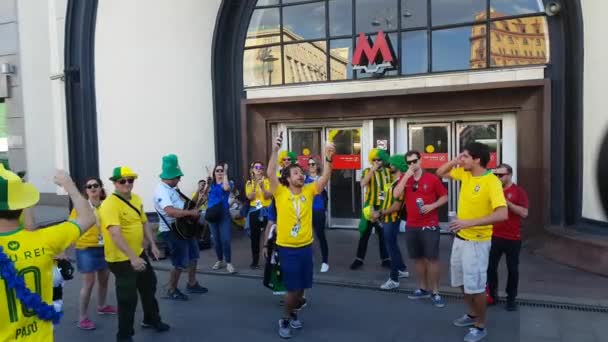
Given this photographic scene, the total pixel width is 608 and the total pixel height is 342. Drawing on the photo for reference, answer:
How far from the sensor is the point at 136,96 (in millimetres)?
9250

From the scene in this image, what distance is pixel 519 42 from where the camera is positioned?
8523 mm

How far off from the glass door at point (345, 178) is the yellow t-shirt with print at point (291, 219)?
536 centimetres

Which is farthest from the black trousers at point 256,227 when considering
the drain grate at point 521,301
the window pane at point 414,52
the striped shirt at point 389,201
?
the window pane at point 414,52

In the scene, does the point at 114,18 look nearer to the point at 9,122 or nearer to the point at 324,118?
the point at 324,118

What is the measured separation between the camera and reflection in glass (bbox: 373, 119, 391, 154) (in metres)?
9.76

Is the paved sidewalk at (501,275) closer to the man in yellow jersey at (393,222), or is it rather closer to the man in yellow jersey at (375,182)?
the man in yellow jersey at (393,222)

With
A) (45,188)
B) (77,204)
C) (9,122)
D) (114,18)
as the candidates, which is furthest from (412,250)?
(9,122)

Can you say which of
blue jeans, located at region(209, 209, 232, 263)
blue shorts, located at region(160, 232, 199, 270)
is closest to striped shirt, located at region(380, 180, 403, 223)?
blue jeans, located at region(209, 209, 232, 263)

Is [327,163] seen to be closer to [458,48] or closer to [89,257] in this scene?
[89,257]

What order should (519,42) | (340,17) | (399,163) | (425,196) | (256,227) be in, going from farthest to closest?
(340,17), (519,42), (256,227), (399,163), (425,196)

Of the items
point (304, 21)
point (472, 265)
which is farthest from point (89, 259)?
point (304, 21)

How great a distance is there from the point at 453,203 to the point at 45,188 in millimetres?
11011

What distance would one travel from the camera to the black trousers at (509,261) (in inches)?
212

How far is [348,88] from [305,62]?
3.73ft
